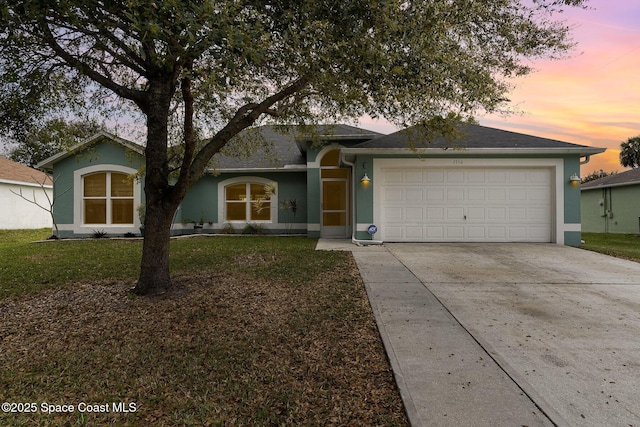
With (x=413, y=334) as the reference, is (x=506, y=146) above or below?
above

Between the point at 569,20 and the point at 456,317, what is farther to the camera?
the point at 569,20

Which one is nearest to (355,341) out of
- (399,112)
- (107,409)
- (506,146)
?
(107,409)

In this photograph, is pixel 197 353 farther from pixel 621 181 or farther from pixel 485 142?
pixel 621 181

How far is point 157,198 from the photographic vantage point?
16.4 feet

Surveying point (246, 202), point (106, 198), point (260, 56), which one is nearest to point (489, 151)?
point (260, 56)

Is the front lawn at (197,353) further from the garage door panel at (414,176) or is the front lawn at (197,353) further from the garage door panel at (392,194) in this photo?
the garage door panel at (414,176)

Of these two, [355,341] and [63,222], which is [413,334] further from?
[63,222]

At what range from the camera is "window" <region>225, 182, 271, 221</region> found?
1457 cm

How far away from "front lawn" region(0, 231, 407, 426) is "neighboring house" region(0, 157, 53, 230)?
15.5 meters

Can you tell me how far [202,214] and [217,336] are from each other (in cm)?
1162

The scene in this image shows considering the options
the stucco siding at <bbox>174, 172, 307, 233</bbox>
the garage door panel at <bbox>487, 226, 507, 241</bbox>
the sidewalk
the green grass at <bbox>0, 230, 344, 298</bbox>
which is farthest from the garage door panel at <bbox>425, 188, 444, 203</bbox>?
the sidewalk

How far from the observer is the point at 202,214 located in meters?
14.5

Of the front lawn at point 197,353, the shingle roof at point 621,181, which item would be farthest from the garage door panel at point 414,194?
the shingle roof at point 621,181

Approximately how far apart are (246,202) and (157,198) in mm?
9660
